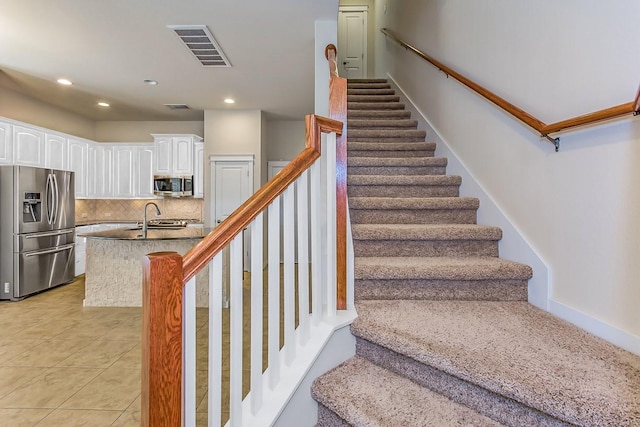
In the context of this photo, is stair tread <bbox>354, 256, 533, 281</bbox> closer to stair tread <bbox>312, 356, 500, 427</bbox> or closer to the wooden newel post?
stair tread <bbox>312, 356, 500, 427</bbox>

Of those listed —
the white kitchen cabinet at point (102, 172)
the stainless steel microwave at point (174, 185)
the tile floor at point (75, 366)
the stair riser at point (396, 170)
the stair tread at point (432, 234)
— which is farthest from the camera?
the white kitchen cabinet at point (102, 172)

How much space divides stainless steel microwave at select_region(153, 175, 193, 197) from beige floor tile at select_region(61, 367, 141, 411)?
408 cm

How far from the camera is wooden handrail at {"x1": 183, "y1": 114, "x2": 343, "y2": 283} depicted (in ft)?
3.39

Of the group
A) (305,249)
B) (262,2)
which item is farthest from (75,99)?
(305,249)

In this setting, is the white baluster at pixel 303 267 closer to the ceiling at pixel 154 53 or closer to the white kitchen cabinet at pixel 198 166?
the ceiling at pixel 154 53

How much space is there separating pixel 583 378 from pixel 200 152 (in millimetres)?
6164

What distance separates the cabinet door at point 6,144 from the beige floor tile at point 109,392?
3.77 meters

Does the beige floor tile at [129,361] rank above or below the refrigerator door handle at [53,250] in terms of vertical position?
below

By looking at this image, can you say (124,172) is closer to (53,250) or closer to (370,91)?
(53,250)

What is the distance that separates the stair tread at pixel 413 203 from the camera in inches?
98.6

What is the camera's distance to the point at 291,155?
701 cm

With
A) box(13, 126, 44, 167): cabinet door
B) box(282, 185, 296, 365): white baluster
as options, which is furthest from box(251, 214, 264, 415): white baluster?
box(13, 126, 44, 167): cabinet door

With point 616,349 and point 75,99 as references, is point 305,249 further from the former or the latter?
point 75,99

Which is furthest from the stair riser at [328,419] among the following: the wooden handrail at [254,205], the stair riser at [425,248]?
the stair riser at [425,248]
